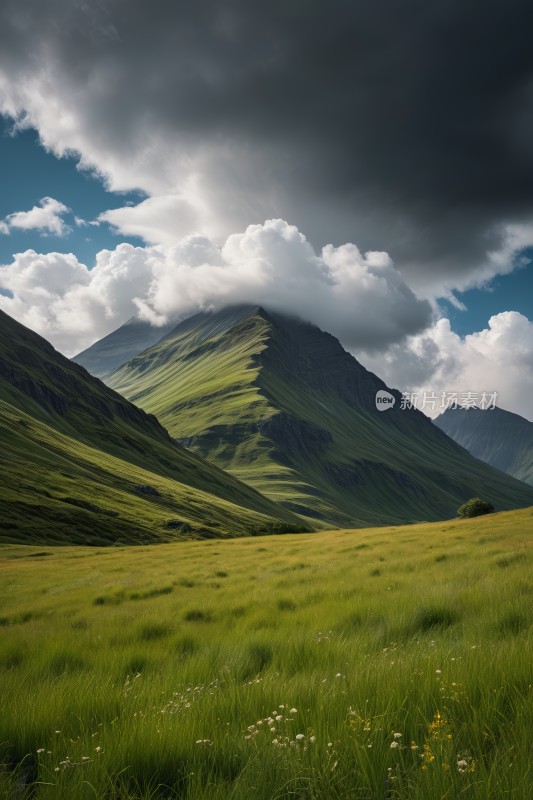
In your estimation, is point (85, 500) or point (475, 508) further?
point (85, 500)

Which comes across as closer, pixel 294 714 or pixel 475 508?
pixel 294 714

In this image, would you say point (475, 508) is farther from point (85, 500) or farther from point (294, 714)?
point (85, 500)

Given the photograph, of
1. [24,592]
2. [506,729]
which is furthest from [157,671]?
A: [24,592]

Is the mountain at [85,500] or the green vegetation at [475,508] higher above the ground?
the green vegetation at [475,508]

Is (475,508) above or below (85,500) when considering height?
above

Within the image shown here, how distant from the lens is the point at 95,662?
6957 mm

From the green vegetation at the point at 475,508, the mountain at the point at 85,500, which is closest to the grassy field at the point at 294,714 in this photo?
the green vegetation at the point at 475,508

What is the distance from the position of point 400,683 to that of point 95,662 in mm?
4931

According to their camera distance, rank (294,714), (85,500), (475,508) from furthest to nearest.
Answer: (85,500)
(475,508)
(294,714)

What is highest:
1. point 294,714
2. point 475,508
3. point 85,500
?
point 294,714

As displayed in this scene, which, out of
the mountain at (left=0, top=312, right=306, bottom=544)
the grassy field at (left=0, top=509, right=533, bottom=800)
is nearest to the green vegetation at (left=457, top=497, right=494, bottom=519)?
the mountain at (left=0, top=312, right=306, bottom=544)

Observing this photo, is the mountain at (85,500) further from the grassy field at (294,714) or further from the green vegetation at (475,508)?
the grassy field at (294,714)

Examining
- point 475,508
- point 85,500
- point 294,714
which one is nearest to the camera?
point 294,714

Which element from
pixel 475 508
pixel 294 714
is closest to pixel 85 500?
pixel 475 508
